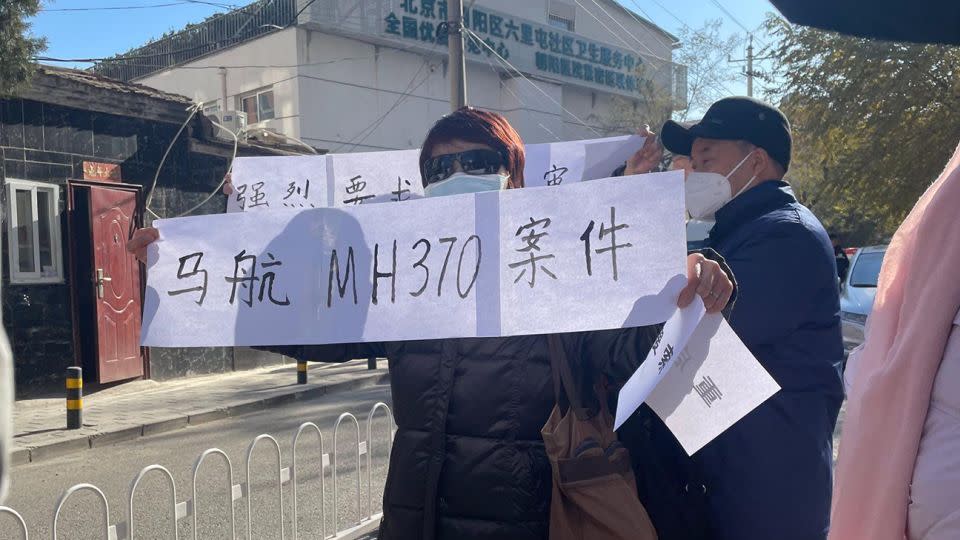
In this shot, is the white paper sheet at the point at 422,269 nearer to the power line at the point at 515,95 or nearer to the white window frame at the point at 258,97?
the white window frame at the point at 258,97

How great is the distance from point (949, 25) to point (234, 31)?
80.8 feet

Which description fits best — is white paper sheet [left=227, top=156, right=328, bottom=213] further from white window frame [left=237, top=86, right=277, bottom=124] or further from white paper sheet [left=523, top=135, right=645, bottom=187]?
white window frame [left=237, top=86, right=277, bottom=124]

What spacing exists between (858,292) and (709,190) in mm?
8692

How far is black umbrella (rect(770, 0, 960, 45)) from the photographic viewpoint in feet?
3.52

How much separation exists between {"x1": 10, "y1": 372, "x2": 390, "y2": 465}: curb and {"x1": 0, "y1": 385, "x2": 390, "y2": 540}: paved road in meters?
0.17

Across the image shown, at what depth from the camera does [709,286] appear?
1.65 m

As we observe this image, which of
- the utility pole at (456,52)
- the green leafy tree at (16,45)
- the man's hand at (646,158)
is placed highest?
the utility pole at (456,52)

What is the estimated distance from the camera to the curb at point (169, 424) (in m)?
7.72

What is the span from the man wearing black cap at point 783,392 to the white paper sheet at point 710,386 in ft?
1.00

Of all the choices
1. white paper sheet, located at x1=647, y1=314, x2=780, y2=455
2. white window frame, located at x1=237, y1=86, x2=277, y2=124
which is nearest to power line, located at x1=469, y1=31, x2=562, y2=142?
white window frame, located at x1=237, y1=86, x2=277, y2=124

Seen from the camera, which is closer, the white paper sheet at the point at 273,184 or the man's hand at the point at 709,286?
the man's hand at the point at 709,286

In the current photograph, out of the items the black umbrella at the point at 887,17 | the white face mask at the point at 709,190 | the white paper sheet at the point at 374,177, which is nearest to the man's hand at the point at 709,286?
the black umbrella at the point at 887,17

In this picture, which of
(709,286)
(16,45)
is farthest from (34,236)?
(709,286)

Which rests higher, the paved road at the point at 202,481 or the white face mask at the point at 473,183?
the white face mask at the point at 473,183
